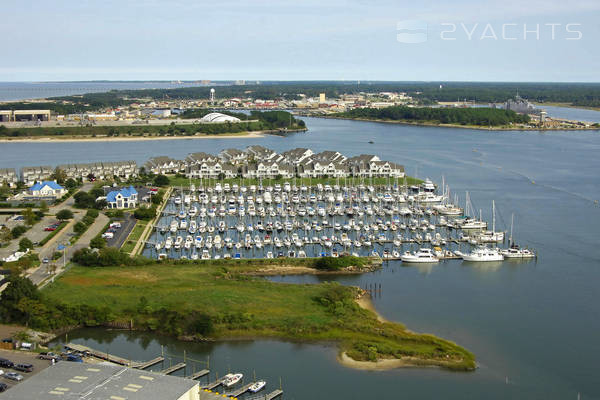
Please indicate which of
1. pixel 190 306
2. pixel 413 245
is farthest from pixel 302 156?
pixel 190 306

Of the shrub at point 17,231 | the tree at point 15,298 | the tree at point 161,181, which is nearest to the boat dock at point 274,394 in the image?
the tree at point 15,298

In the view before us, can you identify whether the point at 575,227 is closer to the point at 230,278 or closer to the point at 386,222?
the point at 386,222

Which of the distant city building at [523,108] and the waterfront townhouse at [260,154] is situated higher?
the distant city building at [523,108]

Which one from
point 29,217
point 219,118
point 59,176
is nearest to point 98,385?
point 29,217

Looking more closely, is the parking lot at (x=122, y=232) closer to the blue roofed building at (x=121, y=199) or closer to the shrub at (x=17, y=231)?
the blue roofed building at (x=121, y=199)

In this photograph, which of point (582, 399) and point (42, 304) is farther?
point (42, 304)

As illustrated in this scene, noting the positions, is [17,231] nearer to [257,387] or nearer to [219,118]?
[257,387]

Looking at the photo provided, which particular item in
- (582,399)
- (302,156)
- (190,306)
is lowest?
(582,399)
